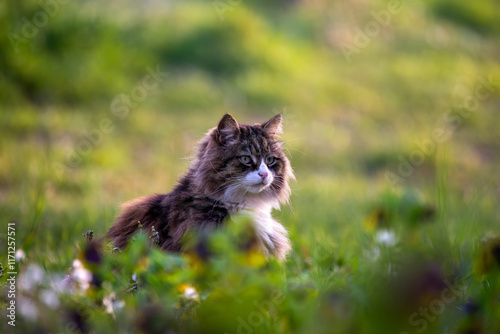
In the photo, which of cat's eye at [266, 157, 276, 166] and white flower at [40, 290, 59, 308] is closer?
white flower at [40, 290, 59, 308]

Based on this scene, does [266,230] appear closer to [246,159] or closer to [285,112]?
[246,159]

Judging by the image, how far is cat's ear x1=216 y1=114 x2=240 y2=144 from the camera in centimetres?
303

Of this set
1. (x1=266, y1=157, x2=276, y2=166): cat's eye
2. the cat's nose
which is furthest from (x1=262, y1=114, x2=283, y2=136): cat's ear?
the cat's nose

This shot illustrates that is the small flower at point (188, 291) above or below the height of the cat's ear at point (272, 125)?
above

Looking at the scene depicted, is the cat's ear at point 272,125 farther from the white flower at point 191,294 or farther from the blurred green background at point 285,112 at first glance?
the white flower at point 191,294

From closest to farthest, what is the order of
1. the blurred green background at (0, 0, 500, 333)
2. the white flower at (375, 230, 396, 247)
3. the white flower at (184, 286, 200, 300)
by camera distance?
the white flower at (184, 286, 200, 300), the white flower at (375, 230, 396, 247), the blurred green background at (0, 0, 500, 333)

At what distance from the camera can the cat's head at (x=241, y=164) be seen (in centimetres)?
293

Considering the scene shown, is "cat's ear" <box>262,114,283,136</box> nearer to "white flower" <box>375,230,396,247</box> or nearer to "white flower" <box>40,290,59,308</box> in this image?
"white flower" <box>375,230,396,247</box>

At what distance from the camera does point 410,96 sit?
30.8 feet

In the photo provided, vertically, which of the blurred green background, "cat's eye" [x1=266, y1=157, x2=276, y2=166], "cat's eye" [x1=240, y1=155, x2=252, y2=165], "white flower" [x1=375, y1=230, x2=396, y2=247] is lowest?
the blurred green background

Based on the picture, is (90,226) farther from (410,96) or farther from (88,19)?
(410,96)

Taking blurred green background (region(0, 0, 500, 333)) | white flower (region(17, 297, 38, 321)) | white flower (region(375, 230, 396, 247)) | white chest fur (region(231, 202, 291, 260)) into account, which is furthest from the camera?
blurred green background (region(0, 0, 500, 333))

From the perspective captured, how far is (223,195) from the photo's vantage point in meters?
2.89

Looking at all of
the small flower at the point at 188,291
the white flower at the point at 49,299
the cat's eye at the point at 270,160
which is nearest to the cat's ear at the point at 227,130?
the cat's eye at the point at 270,160
